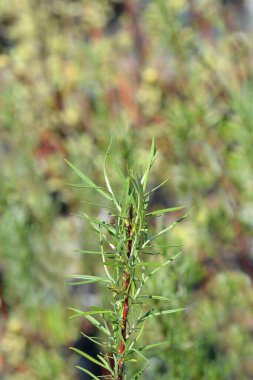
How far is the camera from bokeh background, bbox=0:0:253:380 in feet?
6.86

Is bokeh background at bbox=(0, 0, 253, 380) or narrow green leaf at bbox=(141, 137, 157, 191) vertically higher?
narrow green leaf at bbox=(141, 137, 157, 191)

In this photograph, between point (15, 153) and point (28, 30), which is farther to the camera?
point (28, 30)

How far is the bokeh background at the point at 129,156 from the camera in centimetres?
209

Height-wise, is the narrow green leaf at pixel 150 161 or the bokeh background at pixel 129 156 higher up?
the narrow green leaf at pixel 150 161

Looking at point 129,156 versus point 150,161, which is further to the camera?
point 129,156

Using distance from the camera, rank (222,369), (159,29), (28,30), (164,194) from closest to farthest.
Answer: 1. (222,369)
2. (159,29)
3. (164,194)
4. (28,30)

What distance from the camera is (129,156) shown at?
1661 millimetres

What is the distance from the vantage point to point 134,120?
361 cm

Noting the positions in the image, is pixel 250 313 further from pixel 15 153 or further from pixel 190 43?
pixel 15 153

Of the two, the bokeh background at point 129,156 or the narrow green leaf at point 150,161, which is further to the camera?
the bokeh background at point 129,156

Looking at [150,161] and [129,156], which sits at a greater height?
[150,161]

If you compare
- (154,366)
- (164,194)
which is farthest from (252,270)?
(154,366)

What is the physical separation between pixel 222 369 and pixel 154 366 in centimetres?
34

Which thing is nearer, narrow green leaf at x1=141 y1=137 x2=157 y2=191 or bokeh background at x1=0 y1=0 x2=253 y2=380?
narrow green leaf at x1=141 y1=137 x2=157 y2=191
